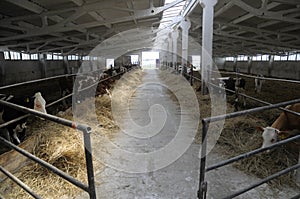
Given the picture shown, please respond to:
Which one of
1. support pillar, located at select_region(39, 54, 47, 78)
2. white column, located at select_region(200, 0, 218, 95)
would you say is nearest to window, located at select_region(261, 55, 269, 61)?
white column, located at select_region(200, 0, 218, 95)

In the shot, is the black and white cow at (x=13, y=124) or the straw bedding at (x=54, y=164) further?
the black and white cow at (x=13, y=124)

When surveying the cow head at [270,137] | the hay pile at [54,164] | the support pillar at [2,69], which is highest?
the support pillar at [2,69]

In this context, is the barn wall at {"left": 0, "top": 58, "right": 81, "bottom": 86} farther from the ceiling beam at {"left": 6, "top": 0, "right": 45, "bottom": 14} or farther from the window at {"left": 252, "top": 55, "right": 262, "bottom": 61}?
the window at {"left": 252, "top": 55, "right": 262, "bottom": 61}

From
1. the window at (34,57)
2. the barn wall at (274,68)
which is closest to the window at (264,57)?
the barn wall at (274,68)

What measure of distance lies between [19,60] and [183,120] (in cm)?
1163

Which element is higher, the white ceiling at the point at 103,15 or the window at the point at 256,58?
the white ceiling at the point at 103,15

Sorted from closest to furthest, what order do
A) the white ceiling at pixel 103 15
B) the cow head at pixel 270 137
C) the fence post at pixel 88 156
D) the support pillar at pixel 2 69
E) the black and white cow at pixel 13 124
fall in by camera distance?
1. the fence post at pixel 88 156
2. the cow head at pixel 270 137
3. the black and white cow at pixel 13 124
4. the white ceiling at pixel 103 15
5. the support pillar at pixel 2 69

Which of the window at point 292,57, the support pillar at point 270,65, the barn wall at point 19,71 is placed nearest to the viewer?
the barn wall at point 19,71

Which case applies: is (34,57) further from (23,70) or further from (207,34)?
(207,34)

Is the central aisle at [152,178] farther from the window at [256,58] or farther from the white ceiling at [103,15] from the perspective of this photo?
the window at [256,58]

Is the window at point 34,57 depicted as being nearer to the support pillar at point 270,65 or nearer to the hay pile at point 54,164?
the hay pile at point 54,164

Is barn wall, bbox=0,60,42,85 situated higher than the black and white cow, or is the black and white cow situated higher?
barn wall, bbox=0,60,42,85

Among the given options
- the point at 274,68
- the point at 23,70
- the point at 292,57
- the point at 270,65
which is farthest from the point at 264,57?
the point at 23,70

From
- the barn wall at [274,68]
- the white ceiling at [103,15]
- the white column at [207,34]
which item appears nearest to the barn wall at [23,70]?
the white ceiling at [103,15]
